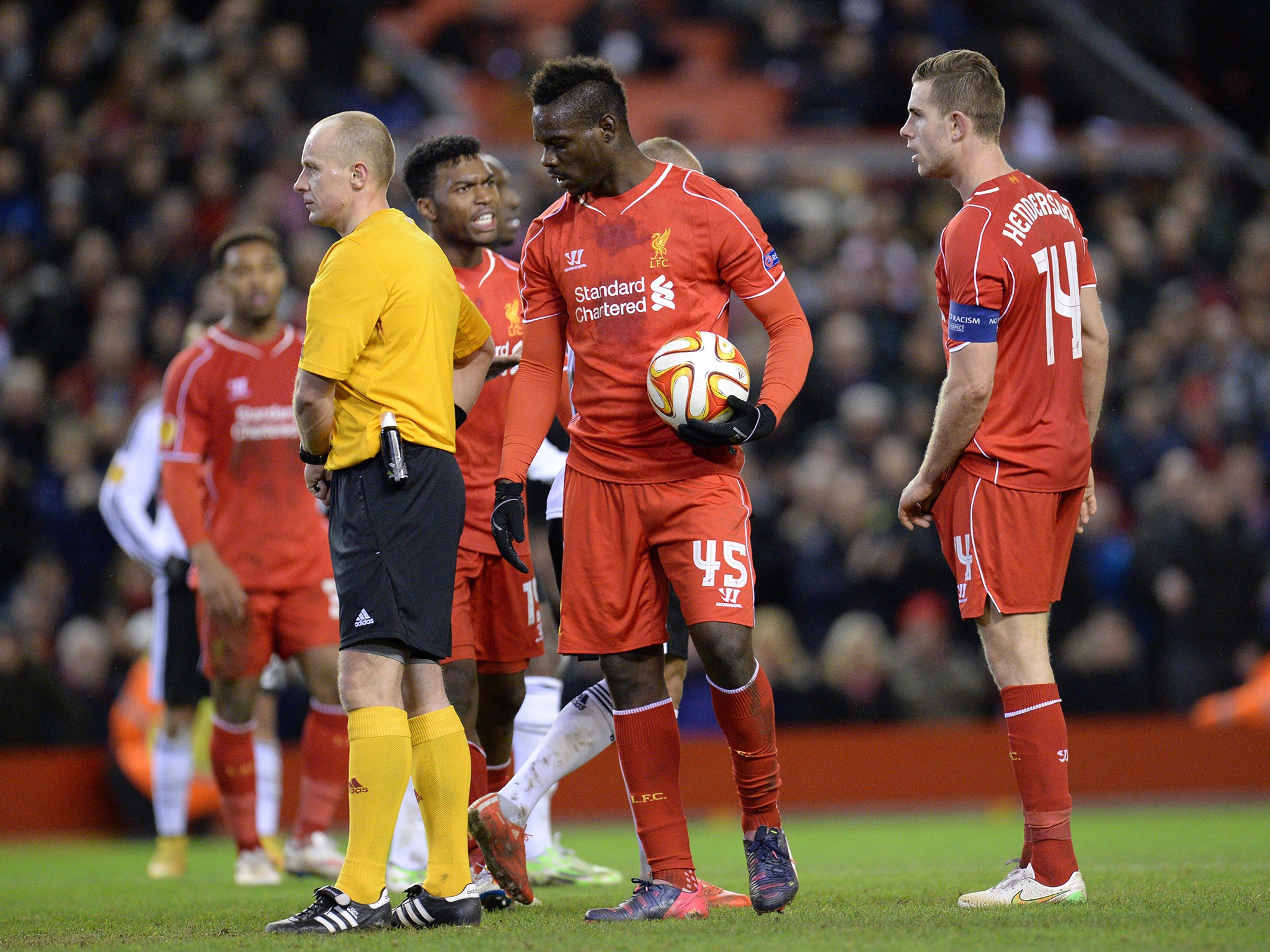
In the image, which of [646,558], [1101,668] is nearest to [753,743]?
[646,558]

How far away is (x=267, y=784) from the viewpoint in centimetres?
827

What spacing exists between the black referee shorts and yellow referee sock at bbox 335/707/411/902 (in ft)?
0.70

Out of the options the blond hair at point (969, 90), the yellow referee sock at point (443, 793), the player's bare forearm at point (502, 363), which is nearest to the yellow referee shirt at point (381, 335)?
the yellow referee sock at point (443, 793)

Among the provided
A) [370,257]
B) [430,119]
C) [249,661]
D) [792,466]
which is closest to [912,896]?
[370,257]

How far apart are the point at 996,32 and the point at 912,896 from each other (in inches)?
577

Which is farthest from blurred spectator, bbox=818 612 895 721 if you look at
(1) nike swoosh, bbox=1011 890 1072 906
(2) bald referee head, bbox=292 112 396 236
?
(2) bald referee head, bbox=292 112 396 236

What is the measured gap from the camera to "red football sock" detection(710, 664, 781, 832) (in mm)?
4988

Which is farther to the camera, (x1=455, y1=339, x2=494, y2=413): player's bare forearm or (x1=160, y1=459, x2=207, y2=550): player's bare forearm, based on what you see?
(x1=160, y1=459, x2=207, y2=550): player's bare forearm

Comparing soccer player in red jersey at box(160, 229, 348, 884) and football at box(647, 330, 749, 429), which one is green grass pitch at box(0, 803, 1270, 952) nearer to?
soccer player in red jersey at box(160, 229, 348, 884)

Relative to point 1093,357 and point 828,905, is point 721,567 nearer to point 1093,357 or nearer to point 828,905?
point 828,905

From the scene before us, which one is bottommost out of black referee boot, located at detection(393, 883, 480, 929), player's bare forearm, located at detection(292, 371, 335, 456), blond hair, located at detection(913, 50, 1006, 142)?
black referee boot, located at detection(393, 883, 480, 929)

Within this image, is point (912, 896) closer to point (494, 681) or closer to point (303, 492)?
point (494, 681)

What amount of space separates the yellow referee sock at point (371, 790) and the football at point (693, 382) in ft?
4.10

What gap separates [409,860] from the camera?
640 cm
